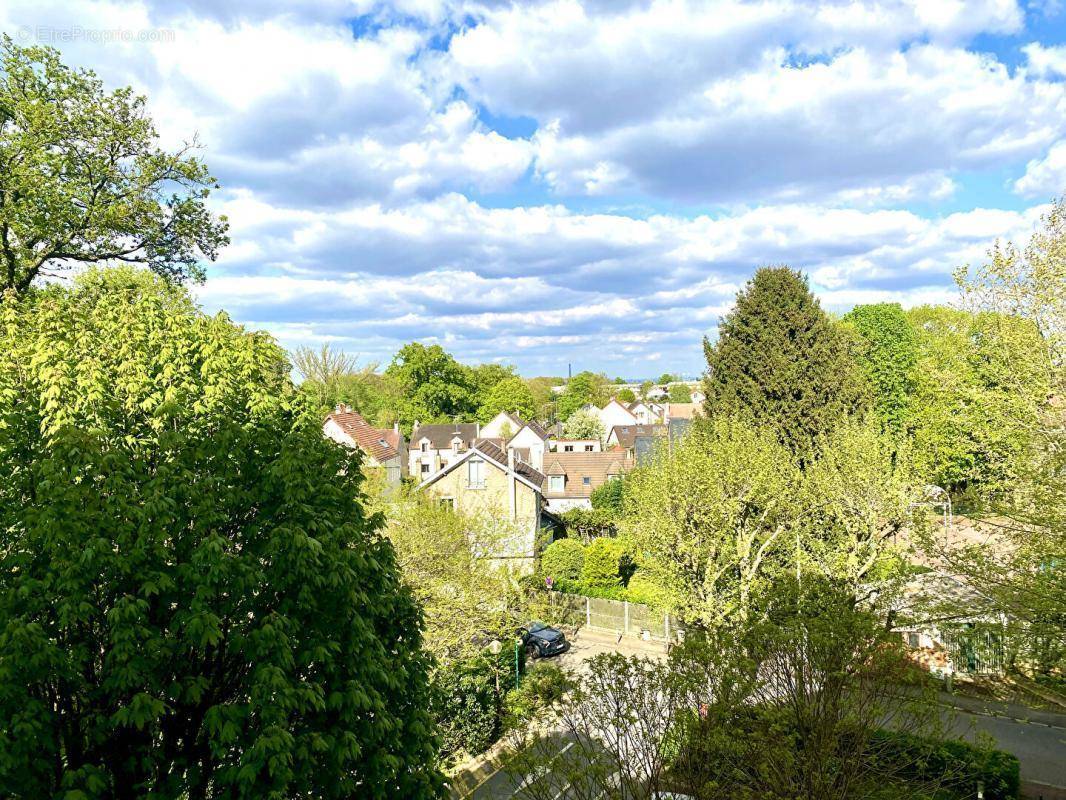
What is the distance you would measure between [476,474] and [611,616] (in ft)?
33.9

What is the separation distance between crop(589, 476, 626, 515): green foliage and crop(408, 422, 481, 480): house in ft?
64.9

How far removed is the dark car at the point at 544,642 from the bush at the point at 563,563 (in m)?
5.36

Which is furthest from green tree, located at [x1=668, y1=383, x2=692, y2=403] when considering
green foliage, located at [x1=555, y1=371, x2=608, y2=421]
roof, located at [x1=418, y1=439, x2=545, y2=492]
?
roof, located at [x1=418, y1=439, x2=545, y2=492]

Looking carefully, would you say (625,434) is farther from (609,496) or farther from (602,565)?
(602,565)

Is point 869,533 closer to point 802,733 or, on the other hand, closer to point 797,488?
point 797,488

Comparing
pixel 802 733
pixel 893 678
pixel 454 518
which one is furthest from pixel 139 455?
pixel 454 518

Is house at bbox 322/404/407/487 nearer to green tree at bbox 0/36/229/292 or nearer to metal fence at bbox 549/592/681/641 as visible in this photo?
metal fence at bbox 549/592/681/641

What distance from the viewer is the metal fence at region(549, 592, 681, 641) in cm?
2550

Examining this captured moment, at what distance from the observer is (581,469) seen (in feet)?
159

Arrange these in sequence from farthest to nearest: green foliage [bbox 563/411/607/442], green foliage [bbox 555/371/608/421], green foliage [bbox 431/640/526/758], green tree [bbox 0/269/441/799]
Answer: green foliage [bbox 555/371/608/421], green foliage [bbox 563/411/607/442], green foliage [bbox 431/640/526/758], green tree [bbox 0/269/441/799]

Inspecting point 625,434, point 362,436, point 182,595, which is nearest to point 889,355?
point 625,434

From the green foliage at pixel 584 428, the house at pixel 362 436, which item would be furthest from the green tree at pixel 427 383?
the house at pixel 362 436

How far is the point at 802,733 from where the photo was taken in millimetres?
8180

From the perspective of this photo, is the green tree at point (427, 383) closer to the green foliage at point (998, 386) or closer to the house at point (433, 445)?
the house at point (433, 445)
